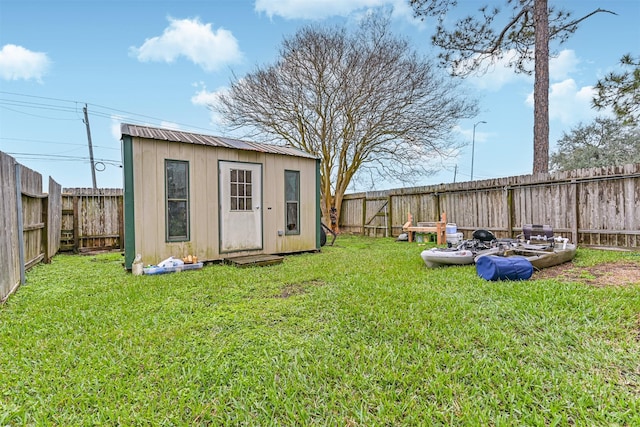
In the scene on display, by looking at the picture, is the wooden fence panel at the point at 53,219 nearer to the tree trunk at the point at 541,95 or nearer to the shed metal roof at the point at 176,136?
the shed metal roof at the point at 176,136

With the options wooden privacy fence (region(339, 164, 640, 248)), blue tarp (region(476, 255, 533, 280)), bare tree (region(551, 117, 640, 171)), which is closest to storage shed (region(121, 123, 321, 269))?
wooden privacy fence (region(339, 164, 640, 248))

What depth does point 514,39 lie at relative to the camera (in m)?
9.05

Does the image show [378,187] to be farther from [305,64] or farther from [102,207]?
[102,207]

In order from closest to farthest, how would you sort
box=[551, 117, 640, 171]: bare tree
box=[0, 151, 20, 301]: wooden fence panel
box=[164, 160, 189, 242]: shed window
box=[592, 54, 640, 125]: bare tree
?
box=[0, 151, 20, 301]: wooden fence panel < box=[164, 160, 189, 242]: shed window < box=[592, 54, 640, 125]: bare tree < box=[551, 117, 640, 171]: bare tree

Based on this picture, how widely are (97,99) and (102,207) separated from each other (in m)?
9.33

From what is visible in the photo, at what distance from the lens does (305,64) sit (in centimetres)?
1083

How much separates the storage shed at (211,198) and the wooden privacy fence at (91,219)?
11.8 feet

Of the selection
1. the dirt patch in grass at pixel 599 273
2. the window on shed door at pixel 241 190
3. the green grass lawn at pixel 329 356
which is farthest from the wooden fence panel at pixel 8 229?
Result: the dirt patch in grass at pixel 599 273

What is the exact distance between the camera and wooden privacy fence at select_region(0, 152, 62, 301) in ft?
11.2

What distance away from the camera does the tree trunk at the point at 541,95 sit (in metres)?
7.65

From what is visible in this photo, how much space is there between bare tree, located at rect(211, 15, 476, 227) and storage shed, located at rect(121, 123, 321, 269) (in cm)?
477

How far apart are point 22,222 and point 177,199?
1991mm

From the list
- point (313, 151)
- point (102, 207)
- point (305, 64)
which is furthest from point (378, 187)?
point (102, 207)

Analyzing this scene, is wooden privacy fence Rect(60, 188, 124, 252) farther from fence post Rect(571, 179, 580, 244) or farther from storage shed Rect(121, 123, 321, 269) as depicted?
fence post Rect(571, 179, 580, 244)
